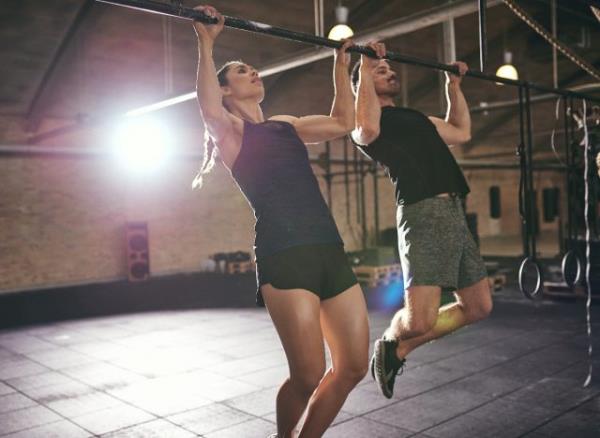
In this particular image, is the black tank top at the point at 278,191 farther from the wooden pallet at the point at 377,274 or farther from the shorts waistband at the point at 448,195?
the wooden pallet at the point at 377,274

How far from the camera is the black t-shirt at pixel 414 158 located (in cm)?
242

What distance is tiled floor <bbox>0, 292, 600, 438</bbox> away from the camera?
9.12 ft

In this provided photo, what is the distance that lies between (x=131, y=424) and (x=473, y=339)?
2.79 m

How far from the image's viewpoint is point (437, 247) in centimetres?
238

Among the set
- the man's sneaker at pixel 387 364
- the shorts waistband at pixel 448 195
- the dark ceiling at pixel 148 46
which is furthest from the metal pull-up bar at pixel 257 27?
the dark ceiling at pixel 148 46

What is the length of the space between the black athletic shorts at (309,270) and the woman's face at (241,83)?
2.03 ft

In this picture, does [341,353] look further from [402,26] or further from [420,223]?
[402,26]

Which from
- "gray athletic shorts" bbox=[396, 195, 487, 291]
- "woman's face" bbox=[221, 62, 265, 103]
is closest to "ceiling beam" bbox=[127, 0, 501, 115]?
"gray athletic shorts" bbox=[396, 195, 487, 291]

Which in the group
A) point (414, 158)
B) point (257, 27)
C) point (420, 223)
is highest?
point (257, 27)

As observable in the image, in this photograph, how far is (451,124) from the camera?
277cm

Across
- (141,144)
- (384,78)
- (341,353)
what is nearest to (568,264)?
(384,78)

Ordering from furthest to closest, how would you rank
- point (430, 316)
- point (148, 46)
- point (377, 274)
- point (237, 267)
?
point (237, 267)
point (148, 46)
point (377, 274)
point (430, 316)

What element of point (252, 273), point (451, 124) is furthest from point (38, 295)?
point (451, 124)

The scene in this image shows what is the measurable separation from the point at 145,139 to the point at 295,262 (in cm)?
869
